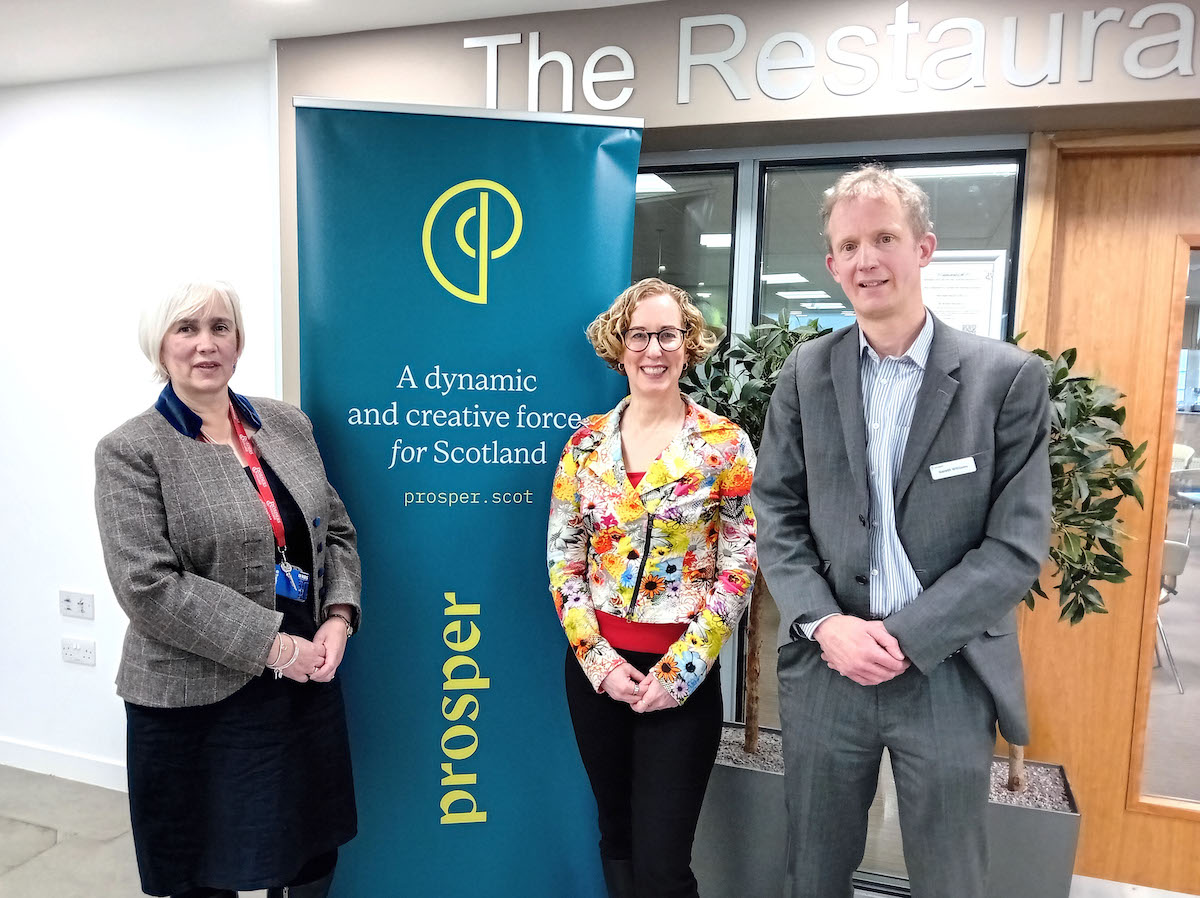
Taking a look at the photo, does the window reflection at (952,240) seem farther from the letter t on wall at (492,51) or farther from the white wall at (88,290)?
the white wall at (88,290)

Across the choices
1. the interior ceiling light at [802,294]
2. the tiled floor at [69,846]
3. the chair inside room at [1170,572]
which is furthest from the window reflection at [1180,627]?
the interior ceiling light at [802,294]

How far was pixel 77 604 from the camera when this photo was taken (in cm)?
304

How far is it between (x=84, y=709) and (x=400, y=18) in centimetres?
285

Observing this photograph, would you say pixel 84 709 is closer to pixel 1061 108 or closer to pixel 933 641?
pixel 933 641

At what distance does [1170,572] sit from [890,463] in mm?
1726

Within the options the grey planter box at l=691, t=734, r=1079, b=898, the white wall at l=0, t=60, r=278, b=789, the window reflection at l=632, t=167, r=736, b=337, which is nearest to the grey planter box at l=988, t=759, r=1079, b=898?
the grey planter box at l=691, t=734, r=1079, b=898

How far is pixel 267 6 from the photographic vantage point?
237cm

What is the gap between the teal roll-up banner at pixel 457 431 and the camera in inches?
72.8

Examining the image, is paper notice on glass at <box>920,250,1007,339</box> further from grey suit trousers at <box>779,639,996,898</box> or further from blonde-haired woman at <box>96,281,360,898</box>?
blonde-haired woman at <box>96,281,360,898</box>

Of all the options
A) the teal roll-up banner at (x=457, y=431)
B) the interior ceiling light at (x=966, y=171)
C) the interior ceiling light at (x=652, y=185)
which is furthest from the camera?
the interior ceiling light at (x=652, y=185)

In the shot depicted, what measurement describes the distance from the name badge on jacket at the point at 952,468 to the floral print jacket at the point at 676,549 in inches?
16.3

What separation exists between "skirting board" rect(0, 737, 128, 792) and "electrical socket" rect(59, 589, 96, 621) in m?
0.55

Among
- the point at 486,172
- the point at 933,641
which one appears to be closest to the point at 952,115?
the point at 486,172

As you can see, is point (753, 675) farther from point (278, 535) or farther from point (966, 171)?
point (966, 171)
